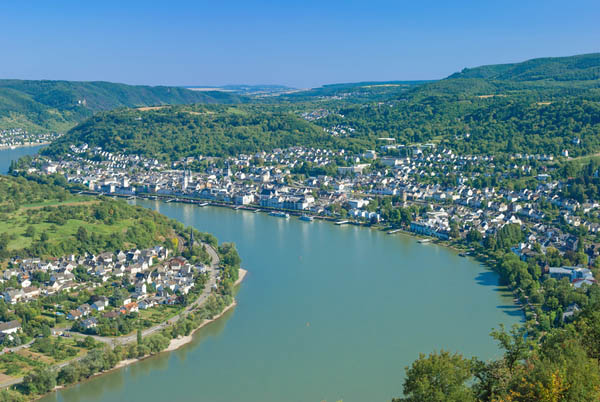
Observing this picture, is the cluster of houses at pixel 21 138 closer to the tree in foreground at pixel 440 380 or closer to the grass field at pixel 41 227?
the grass field at pixel 41 227

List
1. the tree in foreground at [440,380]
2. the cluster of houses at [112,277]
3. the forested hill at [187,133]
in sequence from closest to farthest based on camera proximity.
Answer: the tree in foreground at [440,380] < the cluster of houses at [112,277] < the forested hill at [187,133]

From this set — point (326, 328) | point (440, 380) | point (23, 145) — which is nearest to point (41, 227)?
point (326, 328)

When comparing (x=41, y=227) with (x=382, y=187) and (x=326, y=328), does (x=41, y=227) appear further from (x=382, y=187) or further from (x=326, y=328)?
(x=382, y=187)

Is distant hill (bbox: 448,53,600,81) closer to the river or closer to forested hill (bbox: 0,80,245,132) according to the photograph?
forested hill (bbox: 0,80,245,132)

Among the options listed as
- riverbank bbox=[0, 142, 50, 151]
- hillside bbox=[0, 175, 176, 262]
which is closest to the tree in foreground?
hillside bbox=[0, 175, 176, 262]

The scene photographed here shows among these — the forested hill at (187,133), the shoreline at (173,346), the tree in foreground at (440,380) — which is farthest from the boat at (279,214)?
the tree in foreground at (440,380)

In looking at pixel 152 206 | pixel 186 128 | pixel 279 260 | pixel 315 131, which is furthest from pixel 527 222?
pixel 186 128
